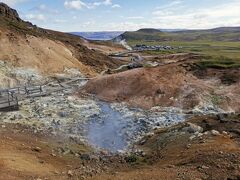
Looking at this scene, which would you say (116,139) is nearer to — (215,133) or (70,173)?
(215,133)

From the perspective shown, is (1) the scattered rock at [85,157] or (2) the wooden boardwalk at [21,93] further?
(2) the wooden boardwalk at [21,93]

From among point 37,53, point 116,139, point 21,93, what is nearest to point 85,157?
point 116,139

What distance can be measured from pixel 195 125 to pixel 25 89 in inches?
815

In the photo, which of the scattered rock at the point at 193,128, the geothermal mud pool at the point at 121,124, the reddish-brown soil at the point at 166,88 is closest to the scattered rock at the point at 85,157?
the geothermal mud pool at the point at 121,124

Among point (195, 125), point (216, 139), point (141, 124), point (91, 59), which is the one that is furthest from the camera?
point (91, 59)

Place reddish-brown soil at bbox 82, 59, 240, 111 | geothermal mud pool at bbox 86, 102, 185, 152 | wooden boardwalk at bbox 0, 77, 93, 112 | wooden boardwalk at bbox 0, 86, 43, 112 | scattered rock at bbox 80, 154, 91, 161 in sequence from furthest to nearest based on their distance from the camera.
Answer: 1. reddish-brown soil at bbox 82, 59, 240, 111
2. wooden boardwalk at bbox 0, 77, 93, 112
3. wooden boardwalk at bbox 0, 86, 43, 112
4. geothermal mud pool at bbox 86, 102, 185, 152
5. scattered rock at bbox 80, 154, 91, 161

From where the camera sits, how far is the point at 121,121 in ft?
126

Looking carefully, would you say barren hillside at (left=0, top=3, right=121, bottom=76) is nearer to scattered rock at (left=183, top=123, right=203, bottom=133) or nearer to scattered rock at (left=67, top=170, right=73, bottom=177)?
scattered rock at (left=183, top=123, right=203, bottom=133)

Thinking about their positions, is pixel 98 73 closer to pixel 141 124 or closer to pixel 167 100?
pixel 167 100

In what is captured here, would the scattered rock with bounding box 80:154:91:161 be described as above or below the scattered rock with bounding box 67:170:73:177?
below

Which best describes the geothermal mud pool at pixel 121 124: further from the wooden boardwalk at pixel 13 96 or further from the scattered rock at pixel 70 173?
the wooden boardwalk at pixel 13 96

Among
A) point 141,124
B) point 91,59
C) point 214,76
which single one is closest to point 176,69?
point 214,76

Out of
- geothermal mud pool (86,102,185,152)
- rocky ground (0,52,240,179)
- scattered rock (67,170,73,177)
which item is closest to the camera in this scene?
rocky ground (0,52,240,179)

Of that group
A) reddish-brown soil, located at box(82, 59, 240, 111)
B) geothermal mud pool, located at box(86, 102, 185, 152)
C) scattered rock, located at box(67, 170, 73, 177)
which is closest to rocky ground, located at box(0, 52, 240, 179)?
geothermal mud pool, located at box(86, 102, 185, 152)
